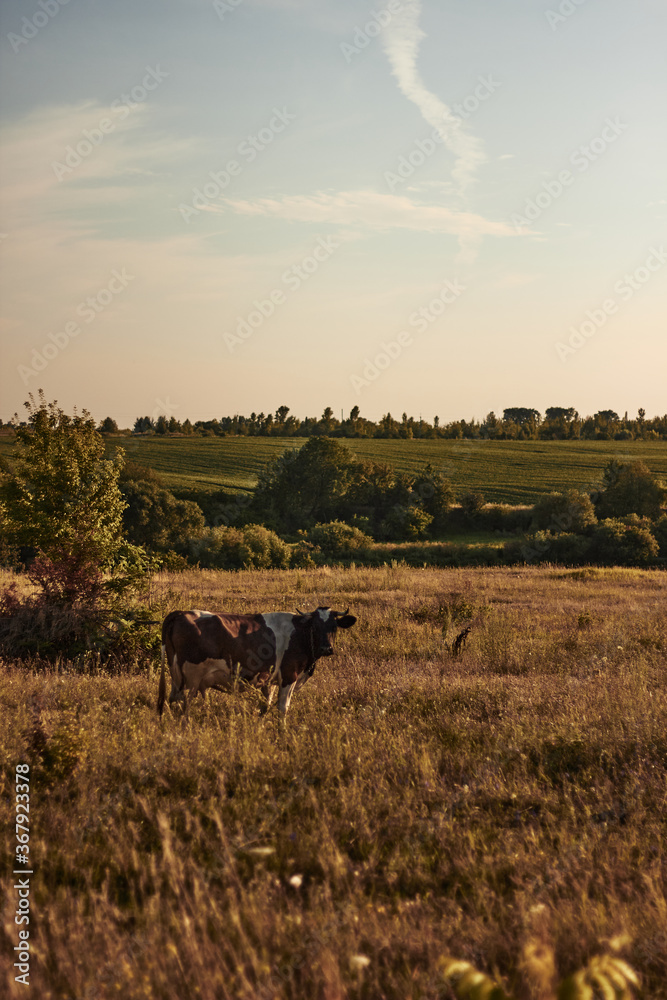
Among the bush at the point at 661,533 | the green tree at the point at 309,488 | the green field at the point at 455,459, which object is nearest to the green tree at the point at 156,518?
the green tree at the point at 309,488

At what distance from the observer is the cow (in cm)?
796

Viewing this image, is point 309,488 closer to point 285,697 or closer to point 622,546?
point 622,546

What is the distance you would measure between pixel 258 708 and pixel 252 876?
3602 mm

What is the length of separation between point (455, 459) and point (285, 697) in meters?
106

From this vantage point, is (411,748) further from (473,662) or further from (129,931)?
(473,662)

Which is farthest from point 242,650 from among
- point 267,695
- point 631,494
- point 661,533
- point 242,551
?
point 631,494

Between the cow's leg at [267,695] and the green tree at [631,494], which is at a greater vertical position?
the green tree at [631,494]

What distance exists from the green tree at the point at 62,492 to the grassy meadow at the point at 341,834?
2.88 metres

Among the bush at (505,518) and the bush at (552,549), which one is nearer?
the bush at (552,549)

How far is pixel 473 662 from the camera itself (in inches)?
444

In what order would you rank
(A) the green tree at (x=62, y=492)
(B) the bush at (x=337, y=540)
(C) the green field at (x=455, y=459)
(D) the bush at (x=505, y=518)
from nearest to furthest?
(A) the green tree at (x=62, y=492) < (B) the bush at (x=337, y=540) < (D) the bush at (x=505, y=518) < (C) the green field at (x=455, y=459)

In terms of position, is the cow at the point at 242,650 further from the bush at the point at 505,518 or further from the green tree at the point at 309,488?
the green tree at the point at 309,488

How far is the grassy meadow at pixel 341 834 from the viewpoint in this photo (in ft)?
11.3

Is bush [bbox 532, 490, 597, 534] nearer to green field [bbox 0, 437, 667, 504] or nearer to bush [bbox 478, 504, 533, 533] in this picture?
bush [bbox 478, 504, 533, 533]
